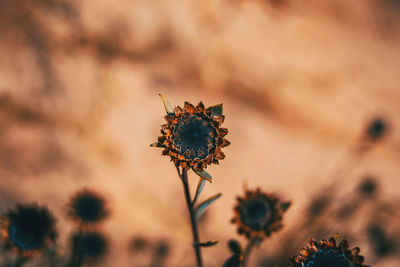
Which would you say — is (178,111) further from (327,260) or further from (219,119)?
(327,260)

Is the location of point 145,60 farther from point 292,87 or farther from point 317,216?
point 317,216

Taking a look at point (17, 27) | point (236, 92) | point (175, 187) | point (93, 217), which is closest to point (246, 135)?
point (236, 92)

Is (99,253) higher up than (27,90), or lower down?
lower down

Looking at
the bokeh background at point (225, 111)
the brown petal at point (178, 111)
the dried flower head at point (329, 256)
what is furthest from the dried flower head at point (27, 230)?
the dried flower head at point (329, 256)

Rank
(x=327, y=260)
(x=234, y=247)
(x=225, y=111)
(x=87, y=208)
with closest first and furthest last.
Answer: (x=327, y=260) < (x=234, y=247) < (x=87, y=208) < (x=225, y=111)

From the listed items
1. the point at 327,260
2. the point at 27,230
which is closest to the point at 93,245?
the point at 27,230

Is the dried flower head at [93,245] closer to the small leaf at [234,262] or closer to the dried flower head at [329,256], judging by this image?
the small leaf at [234,262]
